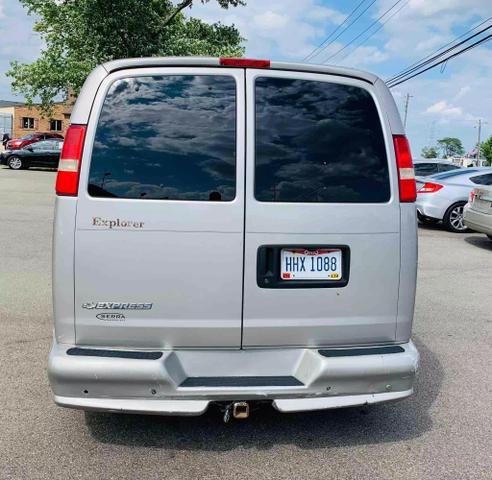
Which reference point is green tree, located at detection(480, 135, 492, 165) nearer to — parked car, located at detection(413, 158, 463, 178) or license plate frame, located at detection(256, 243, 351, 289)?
parked car, located at detection(413, 158, 463, 178)

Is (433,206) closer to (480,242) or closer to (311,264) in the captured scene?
(480,242)

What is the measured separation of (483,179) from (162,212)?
37.5 feet

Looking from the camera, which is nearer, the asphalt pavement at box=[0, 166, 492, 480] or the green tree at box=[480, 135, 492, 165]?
the asphalt pavement at box=[0, 166, 492, 480]

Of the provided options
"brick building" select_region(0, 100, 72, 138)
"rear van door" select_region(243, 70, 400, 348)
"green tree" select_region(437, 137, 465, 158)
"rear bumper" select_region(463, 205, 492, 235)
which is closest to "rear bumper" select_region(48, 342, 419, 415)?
Answer: "rear van door" select_region(243, 70, 400, 348)

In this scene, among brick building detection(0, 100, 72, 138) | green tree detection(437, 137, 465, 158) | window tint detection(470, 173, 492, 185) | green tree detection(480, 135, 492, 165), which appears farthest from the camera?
green tree detection(437, 137, 465, 158)

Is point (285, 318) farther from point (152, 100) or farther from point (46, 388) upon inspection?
point (46, 388)

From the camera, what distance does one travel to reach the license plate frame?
302 centimetres

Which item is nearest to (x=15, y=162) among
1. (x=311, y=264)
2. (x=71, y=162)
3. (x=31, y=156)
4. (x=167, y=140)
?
(x=31, y=156)

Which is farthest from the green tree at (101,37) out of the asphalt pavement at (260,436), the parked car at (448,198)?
the asphalt pavement at (260,436)

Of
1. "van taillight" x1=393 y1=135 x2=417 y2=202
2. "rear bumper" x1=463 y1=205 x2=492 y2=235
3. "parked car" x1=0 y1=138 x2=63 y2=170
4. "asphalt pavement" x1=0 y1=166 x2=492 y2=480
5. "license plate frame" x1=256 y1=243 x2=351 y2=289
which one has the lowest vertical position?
"asphalt pavement" x1=0 y1=166 x2=492 y2=480

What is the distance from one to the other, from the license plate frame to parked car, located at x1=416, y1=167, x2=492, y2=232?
9999 millimetres

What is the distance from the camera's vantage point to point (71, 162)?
9.70ft

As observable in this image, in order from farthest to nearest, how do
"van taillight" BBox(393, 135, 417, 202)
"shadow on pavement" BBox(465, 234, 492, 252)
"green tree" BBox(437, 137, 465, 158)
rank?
"green tree" BBox(437, 137, 465, 158) → "shadow on pavement" BBox(465, 234, 492, 252) → "van taillight" BBox(393, 135, 417, 202)

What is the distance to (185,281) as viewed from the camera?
2.96 m
